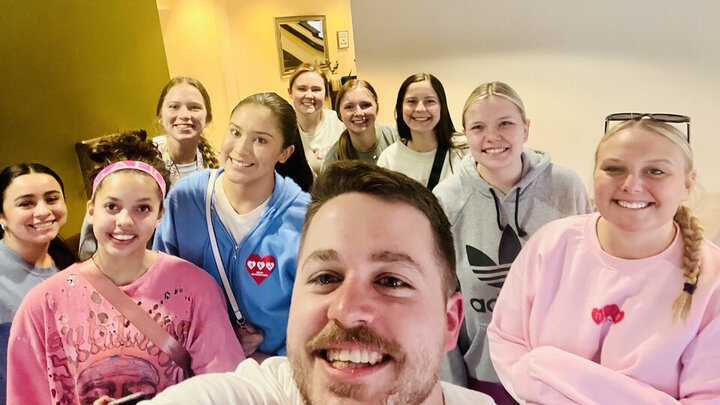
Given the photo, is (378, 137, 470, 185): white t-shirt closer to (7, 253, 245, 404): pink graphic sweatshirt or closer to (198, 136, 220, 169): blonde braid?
(198, 136, 220, 169): blonde braid

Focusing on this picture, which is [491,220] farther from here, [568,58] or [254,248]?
[568,58]

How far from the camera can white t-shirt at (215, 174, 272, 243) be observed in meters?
1.67

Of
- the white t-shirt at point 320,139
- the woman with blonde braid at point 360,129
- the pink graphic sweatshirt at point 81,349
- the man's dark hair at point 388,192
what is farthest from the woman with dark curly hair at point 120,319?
the white t-shirt at point 320,139

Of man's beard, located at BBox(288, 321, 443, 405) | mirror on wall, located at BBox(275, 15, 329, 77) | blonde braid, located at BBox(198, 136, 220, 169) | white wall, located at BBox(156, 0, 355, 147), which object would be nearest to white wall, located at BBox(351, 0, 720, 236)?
blonde braid, located at BBox(198, 136, 220, 169)

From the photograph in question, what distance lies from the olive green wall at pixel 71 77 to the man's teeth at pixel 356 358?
2.77m

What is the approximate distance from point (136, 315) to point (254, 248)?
44 cm

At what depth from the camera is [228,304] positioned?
170 cm

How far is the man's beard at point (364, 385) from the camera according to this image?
2.53 ft

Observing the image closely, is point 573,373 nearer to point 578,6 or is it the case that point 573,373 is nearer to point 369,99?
point 369,99

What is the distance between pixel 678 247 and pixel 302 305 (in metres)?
1.01

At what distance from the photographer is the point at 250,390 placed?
0.99m

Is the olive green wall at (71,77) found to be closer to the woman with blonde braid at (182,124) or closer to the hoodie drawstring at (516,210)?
the woman with blonde braid at (182,124)

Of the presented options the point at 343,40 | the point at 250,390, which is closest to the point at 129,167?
the point at 250,390

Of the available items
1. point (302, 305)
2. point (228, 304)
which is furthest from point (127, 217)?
point (302, 305)
